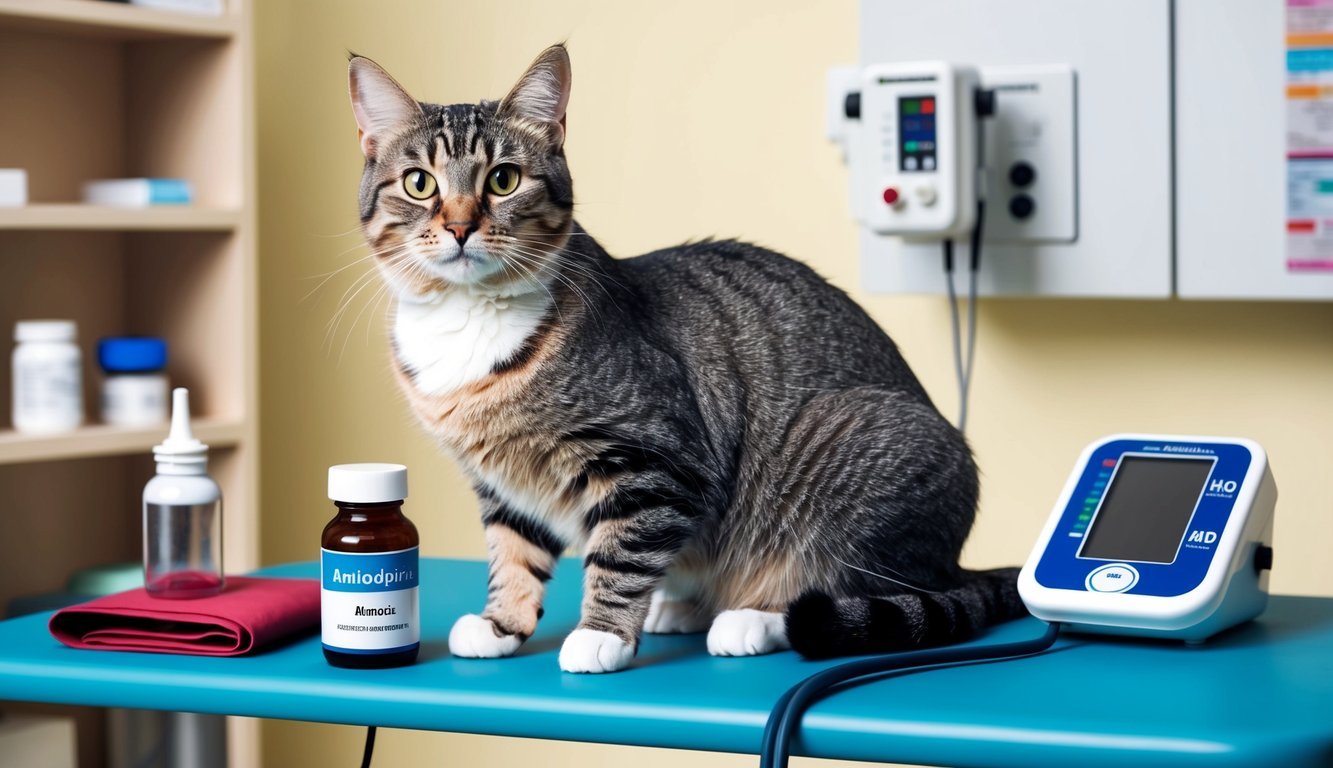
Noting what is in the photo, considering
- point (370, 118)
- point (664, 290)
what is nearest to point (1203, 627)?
point (664, 290)

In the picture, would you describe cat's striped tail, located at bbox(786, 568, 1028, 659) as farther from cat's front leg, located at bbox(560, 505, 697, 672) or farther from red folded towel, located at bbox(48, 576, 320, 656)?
red folded towel, located at bbox(48, 576, 320, 656)

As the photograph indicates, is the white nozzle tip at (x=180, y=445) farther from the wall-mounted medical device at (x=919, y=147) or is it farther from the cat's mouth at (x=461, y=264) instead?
the wall-mounted medical device at (x=919, y=147)

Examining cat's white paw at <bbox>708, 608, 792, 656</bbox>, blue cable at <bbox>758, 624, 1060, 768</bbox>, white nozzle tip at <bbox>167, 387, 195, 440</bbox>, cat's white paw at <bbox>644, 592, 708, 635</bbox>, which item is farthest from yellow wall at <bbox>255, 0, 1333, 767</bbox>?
blue cable at <bbox>758, 624, 1060, 768</bbox>

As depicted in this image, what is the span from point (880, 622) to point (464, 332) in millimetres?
369

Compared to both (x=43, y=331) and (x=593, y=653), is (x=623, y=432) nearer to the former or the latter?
(x=593, y=653)

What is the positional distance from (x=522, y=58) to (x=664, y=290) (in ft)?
3.03

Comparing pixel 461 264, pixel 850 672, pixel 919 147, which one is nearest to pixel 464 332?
pixel 461 264

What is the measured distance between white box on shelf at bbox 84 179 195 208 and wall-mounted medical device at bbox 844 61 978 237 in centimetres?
92

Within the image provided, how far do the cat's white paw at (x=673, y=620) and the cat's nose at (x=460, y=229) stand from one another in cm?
32

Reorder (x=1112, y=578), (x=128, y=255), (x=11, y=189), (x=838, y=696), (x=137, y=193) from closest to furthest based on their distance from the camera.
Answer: (x=838, y=696) < (x=1112, y=578) < (x=11, y=189) < (x=137, y=193) < (x=128, y=255)

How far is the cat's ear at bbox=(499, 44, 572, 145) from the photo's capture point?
997 millimetres

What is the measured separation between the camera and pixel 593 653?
893 millimetres

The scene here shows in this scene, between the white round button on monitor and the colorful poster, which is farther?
the colorful poster

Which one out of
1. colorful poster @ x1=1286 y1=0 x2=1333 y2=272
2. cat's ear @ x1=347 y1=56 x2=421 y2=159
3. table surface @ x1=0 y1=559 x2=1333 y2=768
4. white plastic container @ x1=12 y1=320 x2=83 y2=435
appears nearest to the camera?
table surface @ x1=0 y1=559 x2=1333 y2=768
